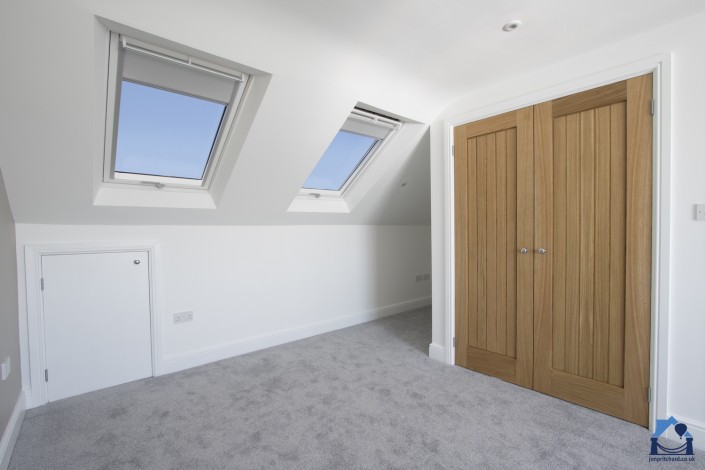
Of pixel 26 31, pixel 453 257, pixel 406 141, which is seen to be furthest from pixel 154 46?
pixel 453 257

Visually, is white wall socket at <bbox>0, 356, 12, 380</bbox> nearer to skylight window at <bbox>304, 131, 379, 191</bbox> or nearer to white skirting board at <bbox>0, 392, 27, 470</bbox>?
white skirting board at <bbox>0, 392, 27, 470</bbox>

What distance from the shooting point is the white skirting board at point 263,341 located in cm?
280

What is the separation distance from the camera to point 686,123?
181 cm

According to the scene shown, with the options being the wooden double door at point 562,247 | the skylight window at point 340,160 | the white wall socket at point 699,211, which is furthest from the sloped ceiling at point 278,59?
the white wall socket at point 699,211

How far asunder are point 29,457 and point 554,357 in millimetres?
3099

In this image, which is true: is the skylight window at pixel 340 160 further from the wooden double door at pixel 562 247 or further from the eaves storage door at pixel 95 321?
the eaves storage door at pixel 95 321

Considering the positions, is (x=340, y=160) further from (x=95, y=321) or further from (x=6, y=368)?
(x=6, y=368)

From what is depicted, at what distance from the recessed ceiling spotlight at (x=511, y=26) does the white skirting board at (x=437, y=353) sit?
237 centimetres

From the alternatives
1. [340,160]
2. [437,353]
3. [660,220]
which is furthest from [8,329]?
[660,220]

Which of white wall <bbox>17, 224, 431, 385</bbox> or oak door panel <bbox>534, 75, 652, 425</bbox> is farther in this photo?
white wall <bbox>17, 224, 431, 385</bbox>

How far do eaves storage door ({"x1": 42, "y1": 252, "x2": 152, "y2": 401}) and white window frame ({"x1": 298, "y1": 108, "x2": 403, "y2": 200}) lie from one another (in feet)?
5.37

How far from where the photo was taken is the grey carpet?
1.70 meters

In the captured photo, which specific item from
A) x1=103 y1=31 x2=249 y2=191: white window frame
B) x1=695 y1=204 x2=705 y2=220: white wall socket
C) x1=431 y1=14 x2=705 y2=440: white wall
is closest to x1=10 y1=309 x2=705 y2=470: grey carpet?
x1=431 y1=14 x2=705 y2=440: white wall

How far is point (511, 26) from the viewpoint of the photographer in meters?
1.85
